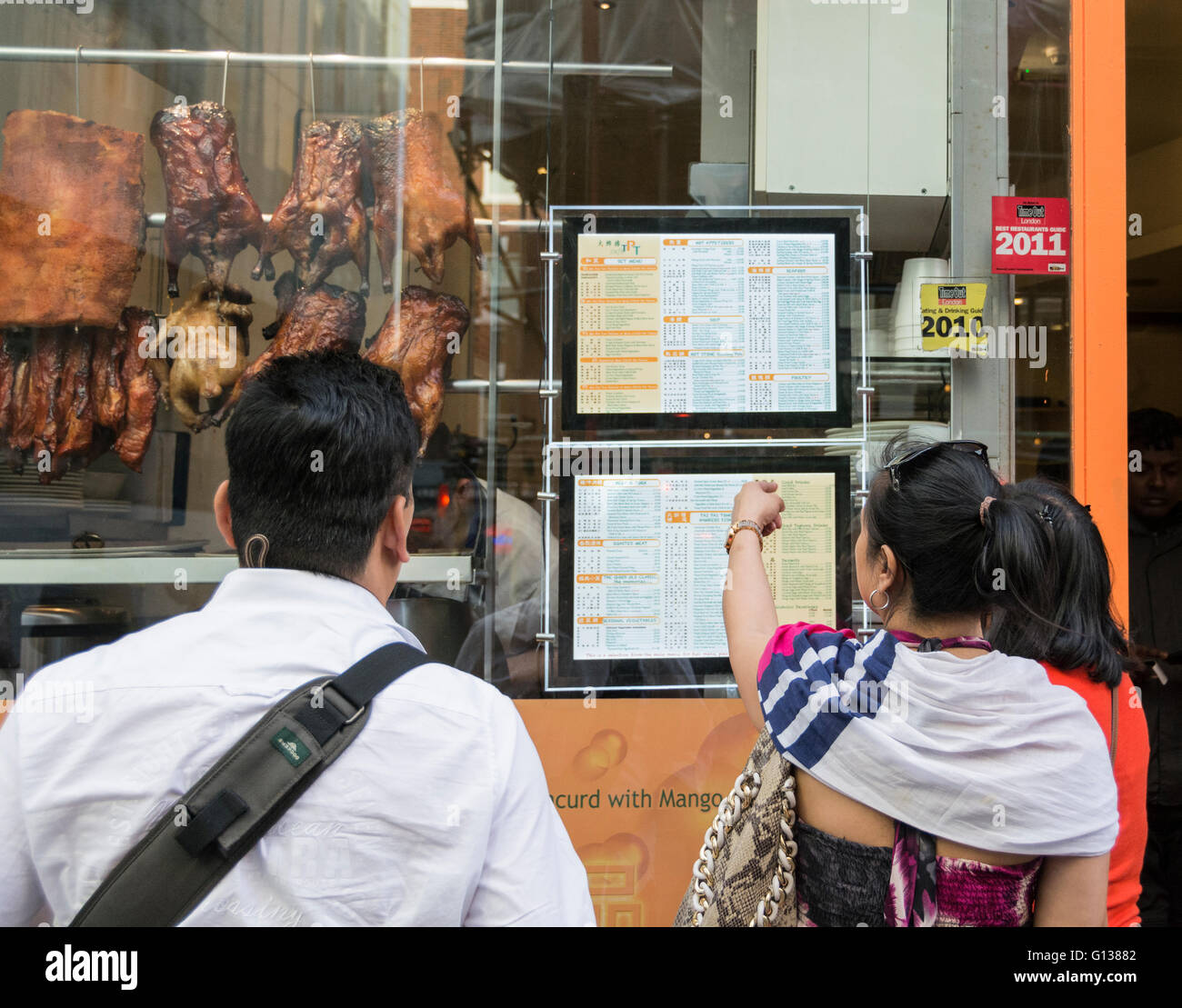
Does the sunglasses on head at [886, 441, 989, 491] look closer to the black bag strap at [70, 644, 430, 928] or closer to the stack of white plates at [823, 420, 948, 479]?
the black bag strap at [70, 644, 430, 928]

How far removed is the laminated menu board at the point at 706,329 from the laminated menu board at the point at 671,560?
0.17 meters

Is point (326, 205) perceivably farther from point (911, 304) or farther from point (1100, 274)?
point (1100, 274)

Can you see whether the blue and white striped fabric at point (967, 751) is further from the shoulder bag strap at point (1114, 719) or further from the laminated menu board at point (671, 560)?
the laminated menu board at point (671, 560)

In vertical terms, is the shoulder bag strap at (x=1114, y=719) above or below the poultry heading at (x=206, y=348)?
below

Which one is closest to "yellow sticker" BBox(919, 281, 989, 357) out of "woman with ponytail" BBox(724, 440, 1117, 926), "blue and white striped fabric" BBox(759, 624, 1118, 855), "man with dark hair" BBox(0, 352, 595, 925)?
"woman with ponytail" BBox(724, 440, 1117, 926)

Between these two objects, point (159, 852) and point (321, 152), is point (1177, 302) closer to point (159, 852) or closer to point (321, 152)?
point (321, 152)

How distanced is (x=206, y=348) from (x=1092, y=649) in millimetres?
2705

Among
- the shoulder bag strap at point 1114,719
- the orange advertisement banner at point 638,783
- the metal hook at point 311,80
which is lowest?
the orange advertisement banner at point 638,783

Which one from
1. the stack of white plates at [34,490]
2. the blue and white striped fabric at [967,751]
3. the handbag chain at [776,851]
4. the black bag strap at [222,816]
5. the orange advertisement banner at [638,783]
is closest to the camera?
the black bag strap at [222,816]

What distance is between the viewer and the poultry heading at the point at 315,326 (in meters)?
3.02

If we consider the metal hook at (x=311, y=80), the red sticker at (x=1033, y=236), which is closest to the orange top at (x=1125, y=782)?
the red sticker at (x=1033, y=236)

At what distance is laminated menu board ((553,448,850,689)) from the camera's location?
299 cm

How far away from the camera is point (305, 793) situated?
1137mm

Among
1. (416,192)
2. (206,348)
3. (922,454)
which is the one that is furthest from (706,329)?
(206,348)
